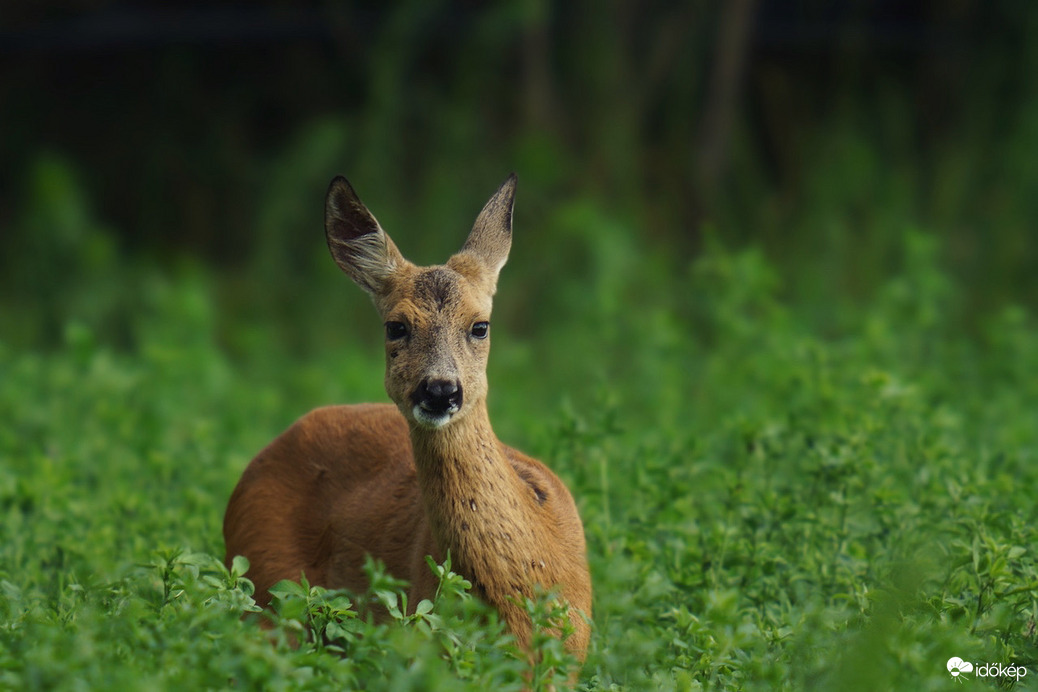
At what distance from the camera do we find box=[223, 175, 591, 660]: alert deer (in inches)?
160

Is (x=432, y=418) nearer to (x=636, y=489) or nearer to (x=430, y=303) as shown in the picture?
(x=430, y=303)

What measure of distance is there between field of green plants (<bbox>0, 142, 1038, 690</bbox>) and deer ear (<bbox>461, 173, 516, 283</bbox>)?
823 mm

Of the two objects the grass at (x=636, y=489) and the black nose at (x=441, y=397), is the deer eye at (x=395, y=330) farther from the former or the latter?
the grass at (x=636, y=489)

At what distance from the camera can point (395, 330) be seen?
14.5 ft

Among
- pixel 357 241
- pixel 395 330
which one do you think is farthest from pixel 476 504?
pixel 357 241

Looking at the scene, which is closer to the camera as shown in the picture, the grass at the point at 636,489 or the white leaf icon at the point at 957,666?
the grass at the point at 636,489

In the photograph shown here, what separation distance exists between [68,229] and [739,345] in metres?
5.44

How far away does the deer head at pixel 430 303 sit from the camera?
416 centimetres

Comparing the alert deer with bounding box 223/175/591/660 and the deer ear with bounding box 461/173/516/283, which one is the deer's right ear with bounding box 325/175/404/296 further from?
the deer ear with bounding box 461/173/516/283

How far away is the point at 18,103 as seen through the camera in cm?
1212

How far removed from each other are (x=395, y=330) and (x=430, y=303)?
14 cm

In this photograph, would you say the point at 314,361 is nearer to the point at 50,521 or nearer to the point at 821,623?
the point at 50,521

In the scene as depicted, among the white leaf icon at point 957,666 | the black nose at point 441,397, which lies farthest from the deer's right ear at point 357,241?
the white leaf icon at point 957,666

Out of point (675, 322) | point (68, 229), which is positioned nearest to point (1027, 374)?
point (675, 322)
